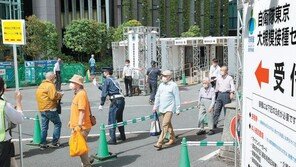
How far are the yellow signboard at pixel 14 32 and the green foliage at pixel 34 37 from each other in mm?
23027

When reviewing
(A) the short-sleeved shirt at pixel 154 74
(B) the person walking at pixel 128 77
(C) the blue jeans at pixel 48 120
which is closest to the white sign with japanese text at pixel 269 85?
(C) the blue jeans at pixel 48 120

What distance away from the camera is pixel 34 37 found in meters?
29.4

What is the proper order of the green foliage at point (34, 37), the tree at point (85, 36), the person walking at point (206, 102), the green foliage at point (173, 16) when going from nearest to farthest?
1. the person walking at point (206, 102)
2. the green foliage at point (34, 37)
3. the tree at point (85, 36)
4. the green foliage at point (173, 16)

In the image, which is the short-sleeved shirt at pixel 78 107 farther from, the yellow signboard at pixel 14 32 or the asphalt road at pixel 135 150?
the yellow signboard at pixel 14 32

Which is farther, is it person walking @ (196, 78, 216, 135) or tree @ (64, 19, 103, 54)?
tree @ (64, 19, 103, 54)

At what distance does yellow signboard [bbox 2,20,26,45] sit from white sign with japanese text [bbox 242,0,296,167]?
4030mm

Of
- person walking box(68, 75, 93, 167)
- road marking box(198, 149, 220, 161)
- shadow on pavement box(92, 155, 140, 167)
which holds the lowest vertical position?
shadow on pavement box(92, 155, 140, 167)

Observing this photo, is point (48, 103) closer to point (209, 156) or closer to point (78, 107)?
point (78, 107)

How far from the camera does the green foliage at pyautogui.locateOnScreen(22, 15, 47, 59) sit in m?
29.4

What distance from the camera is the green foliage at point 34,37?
29.4 m

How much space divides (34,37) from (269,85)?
27.7 m

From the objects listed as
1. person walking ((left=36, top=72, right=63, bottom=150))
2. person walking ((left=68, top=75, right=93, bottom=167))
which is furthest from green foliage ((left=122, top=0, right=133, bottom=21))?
person walking ((left=68, top=75, right=93, bottom=167))

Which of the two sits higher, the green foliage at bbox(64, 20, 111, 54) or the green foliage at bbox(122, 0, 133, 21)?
the green foliage at bbox(122, 0, 133, 21)

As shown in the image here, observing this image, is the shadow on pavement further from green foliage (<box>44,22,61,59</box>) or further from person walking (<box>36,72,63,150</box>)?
green foliage (<box>44,22,61,59</box>)
